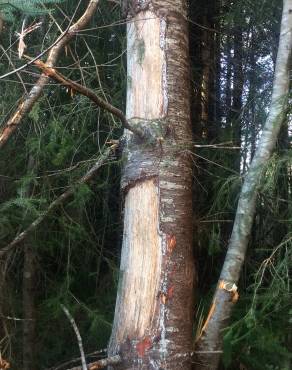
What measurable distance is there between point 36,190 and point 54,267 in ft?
2.97

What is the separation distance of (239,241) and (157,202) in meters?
0.54

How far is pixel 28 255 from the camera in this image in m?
4.40

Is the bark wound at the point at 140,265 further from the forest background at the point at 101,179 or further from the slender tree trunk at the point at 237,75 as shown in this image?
the slender tree trunk at the point at 237,75

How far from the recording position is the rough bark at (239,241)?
3.14m

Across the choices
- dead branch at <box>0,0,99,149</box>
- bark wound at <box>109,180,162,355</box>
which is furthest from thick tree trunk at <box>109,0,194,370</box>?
dead branch at <box>0,0,99,149</box>

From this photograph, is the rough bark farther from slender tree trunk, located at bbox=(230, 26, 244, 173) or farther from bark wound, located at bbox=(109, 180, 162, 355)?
slender tree trunk, located at bbox=(230, 26, 244, 173)

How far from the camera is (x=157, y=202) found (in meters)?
3.18

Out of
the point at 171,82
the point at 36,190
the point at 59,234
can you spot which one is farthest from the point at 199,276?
the point at 171,82

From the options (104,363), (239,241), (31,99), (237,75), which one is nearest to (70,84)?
(31,99)

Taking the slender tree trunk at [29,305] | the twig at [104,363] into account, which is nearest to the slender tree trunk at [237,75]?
the slender tree trunk at [29,305]

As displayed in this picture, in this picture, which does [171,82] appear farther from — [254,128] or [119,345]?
[119,345]

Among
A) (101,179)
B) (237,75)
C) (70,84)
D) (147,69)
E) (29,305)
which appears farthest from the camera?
(237,75)

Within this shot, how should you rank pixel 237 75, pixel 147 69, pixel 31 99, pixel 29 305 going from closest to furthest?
1. pixel 31 99
2. pixel 147 69
3. pixel 29 305
4. pixel 237 75

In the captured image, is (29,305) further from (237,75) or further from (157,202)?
(237,75)
